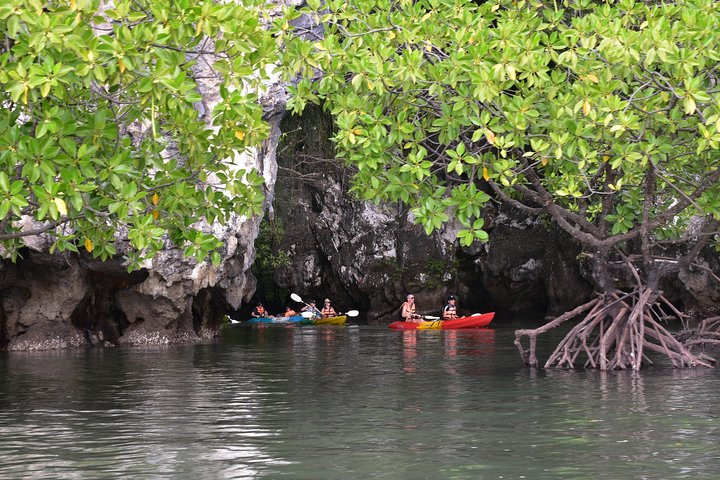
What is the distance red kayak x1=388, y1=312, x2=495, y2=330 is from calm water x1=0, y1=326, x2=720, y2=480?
10477 mm

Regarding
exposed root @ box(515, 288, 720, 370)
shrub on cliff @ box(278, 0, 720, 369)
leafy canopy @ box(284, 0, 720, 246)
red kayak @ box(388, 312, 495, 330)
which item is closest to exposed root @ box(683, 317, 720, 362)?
exposed root @ box(515, 288, 720, 370)

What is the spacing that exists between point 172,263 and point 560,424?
1402 centimetres

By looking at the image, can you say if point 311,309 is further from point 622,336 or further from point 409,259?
point 622,336

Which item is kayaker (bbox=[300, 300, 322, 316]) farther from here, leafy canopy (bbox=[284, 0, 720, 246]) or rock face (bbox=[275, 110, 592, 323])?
leafy canopy (bbox=[284, 0, 720, 246])

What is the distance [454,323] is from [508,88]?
18327mm

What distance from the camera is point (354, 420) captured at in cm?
1161

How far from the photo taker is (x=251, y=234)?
2544 centimetres

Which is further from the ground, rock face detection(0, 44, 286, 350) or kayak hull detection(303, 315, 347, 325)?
rock face detection(0, 44, 286, 350)

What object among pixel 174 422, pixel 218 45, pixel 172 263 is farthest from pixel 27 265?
pixel 218 45

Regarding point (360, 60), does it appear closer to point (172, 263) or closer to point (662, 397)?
point (662, 397)

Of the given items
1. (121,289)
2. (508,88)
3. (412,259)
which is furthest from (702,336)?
(412,259)

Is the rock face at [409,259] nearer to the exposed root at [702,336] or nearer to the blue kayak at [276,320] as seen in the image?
the blue kayak at [276,320]

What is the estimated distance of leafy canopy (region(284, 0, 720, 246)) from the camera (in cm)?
1221

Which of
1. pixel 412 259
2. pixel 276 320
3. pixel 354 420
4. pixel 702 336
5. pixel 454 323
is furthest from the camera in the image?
pixel 412 259
